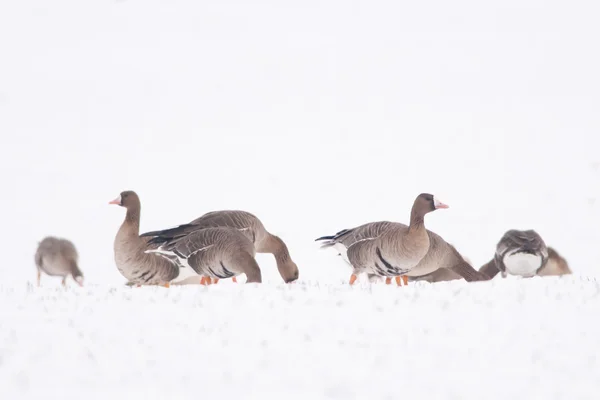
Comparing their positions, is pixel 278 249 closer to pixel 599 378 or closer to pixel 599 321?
pixel 599 321

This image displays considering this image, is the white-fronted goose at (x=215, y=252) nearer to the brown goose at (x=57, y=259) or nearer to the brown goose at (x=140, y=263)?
the brown goose at (x=140, y=263)

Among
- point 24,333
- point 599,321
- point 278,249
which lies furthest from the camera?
point 278,249

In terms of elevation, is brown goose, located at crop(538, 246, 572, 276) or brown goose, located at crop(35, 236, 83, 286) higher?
brown goose, located at crop(35, 236, 83, 286)

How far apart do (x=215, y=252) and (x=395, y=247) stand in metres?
2.90

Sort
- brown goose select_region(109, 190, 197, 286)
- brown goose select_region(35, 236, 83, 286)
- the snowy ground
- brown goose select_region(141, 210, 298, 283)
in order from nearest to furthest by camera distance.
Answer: the snowy ground < brown goose select_region(141, 210, 298, 283) < brown goose select_region(109, 190, 197, 286) < brown goose select_region(35, 236, 83, 286)

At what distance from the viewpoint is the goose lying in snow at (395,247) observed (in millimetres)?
12672

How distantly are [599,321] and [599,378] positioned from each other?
188 centimetres

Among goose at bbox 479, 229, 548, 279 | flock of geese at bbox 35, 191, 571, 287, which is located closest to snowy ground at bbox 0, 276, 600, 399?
flock of geese at bbox 35, 191, 571, 287

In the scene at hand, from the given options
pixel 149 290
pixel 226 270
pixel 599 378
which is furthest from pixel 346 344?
pixel 226 270

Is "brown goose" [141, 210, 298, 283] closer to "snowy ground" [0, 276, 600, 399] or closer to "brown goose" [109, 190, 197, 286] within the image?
"brown goose" [109, 190, 197, 286]

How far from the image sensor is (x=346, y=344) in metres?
8.05

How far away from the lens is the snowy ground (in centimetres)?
698

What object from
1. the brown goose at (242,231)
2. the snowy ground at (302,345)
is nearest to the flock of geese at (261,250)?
the brown goose at (242,231)

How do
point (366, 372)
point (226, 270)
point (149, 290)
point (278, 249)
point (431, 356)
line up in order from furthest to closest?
1. point (278, 249)
2. point (226, 270)
3. point (149, 290)
4. point (431, 356)
5. point (366, 372)
